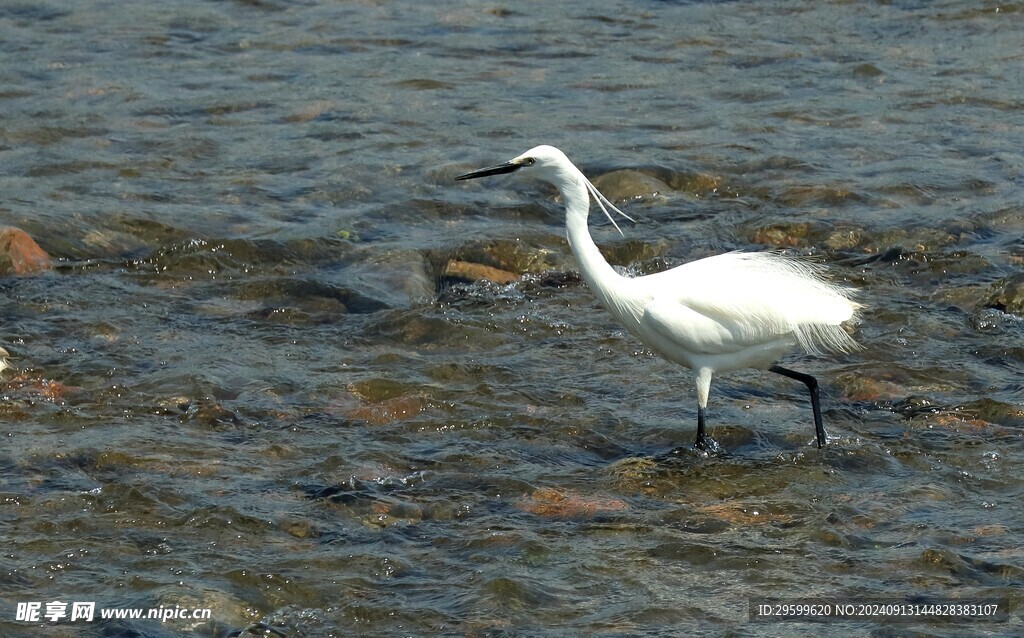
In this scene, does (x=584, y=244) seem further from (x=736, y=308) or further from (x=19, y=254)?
(x=19, y=254)

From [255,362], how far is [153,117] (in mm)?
4626

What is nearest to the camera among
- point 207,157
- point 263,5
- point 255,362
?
point 255,362

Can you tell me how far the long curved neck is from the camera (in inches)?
256

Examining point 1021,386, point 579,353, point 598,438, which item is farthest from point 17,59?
point 1021,386

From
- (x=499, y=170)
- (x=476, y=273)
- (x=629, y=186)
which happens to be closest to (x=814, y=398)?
(x=499, y=170)

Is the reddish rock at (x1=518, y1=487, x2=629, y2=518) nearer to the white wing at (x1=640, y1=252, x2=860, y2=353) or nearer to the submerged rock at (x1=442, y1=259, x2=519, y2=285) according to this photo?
the white wing at (x1=640, y1=252, x2=860, y2=353)

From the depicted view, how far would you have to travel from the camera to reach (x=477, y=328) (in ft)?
25.0

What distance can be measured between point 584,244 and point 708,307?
2.16ft

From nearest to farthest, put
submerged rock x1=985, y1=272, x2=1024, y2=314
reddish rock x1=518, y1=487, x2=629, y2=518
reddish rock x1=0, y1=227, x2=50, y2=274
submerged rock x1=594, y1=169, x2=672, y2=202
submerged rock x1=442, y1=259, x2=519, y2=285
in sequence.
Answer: reddish rock x1=518, y1=487, x2=629, y2=518 → submerged rock x1=985, y1=272, x2=1024, y2=314 → reddish rock x1=0, y1=227, x2=50, y2=274 → submerged rock x1=442, y1=259, x2=519, y2=285 → submerged rock x1=594, y1=169, x2=672, y2=202

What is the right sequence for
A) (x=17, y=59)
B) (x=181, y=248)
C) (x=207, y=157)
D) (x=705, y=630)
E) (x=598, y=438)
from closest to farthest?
(x=705, y=630), (x=598, y=438), (x=181, y=248), (x=207, y=157), (x=17, y=59)

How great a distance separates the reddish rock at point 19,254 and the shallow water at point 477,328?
142 millimetres

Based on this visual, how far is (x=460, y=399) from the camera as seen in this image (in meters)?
6.73

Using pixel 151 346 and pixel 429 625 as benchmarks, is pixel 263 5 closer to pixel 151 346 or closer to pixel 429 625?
pixel 151 346

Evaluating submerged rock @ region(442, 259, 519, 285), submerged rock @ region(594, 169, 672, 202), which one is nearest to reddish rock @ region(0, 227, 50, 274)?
submerged rock @ region(442, 259, 519, 285)
